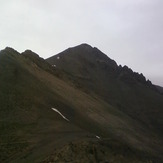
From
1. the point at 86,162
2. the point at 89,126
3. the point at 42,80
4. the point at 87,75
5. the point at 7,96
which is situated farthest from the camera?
the point at 87,75

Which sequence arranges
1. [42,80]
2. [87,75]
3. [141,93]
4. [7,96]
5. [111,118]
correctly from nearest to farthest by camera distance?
[7,96], [42,80], [111,118], [87,75], [141,93]

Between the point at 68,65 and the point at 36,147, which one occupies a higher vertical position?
the point at 68,65

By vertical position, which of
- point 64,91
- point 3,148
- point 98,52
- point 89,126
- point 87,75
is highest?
point 98,52

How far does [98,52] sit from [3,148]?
353 feet

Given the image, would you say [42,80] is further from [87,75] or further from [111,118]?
[87,75]

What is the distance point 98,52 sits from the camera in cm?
14625

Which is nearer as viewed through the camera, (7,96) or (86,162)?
(86,162)

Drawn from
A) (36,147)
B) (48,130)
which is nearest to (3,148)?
(36,147)

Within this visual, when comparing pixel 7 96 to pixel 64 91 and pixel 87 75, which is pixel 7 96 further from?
pixel 87 75

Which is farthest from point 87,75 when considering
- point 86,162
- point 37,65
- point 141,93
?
point 86,162

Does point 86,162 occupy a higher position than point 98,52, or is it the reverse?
point 98,52

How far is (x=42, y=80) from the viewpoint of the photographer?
223ft

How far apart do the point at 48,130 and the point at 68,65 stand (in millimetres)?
74935

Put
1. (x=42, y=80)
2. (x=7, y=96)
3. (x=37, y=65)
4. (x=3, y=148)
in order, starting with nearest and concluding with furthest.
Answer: (x=3, y=148), (x=7, y=96), (x=42, y=80), (x=37, y=65)
